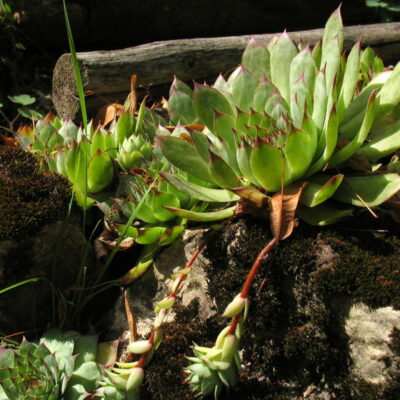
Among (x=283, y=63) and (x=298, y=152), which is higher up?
(x=283, y=63)

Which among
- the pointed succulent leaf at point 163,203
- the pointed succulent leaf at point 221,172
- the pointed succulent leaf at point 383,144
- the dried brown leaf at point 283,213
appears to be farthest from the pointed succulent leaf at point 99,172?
the pointed succulent leaf at point 383,144

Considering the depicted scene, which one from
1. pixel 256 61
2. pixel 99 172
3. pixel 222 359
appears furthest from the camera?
pixel 99 172

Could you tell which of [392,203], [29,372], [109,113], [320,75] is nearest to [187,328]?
[29,372]

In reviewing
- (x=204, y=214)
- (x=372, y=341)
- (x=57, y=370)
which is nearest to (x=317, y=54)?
(x=204, y=214)

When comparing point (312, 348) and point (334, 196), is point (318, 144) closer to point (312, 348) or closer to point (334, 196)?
point (334, 196)

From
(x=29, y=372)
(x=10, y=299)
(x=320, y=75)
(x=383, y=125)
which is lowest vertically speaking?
(x=29, y=372)

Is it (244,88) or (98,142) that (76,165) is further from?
(244,88)
